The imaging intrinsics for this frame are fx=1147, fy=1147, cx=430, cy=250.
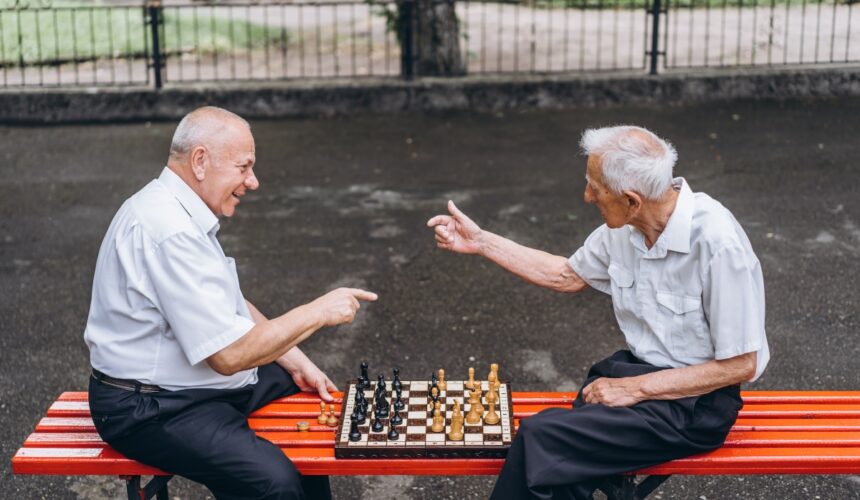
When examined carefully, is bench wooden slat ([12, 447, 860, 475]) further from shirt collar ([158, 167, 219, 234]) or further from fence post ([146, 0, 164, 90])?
fence post ([146, 0, 164, 90])

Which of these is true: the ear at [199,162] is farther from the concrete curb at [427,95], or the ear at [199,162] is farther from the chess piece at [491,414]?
the concrete curb at [427,95]

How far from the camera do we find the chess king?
12.2 ft

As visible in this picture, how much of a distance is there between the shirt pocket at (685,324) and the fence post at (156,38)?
9003 mm

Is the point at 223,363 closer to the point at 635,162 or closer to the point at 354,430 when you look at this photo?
the point at 354,430

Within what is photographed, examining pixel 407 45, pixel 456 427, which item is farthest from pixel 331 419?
pixel 407 45

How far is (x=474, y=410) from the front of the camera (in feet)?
13.1

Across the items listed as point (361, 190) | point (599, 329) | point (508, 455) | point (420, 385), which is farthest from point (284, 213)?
point (508, 455)

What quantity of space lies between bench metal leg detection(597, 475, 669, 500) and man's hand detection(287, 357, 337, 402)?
113cm

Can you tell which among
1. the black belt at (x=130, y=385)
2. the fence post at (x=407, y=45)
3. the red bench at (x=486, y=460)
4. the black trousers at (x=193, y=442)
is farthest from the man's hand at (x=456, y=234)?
the fence post at (x=407, y=45)

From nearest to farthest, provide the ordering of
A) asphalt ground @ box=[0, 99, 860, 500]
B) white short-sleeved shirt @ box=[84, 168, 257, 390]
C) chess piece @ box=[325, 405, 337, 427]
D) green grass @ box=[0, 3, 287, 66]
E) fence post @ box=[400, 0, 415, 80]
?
1. white short-sleeved shirt @ box=[84, 168, 257, 390]
2. chess piece @ box=[325, 405, 337, 427]
3. asphalt ground @ box=[0, 99, 860, 500]
4. fence post @ box=[400, 0, 415, 80]
5. green grass @ box=[0, 3, 287, 66]

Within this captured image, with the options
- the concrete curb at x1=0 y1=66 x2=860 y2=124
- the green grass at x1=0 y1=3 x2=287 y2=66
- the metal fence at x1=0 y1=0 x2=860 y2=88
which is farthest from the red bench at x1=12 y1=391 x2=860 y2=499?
the green grass at x1=0 y1=3 x2=287 y2=66

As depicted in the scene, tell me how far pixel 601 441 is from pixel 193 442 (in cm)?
134

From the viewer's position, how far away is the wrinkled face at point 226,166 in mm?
3854

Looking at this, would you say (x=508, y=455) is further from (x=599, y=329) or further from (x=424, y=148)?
(x=424, y=148)
